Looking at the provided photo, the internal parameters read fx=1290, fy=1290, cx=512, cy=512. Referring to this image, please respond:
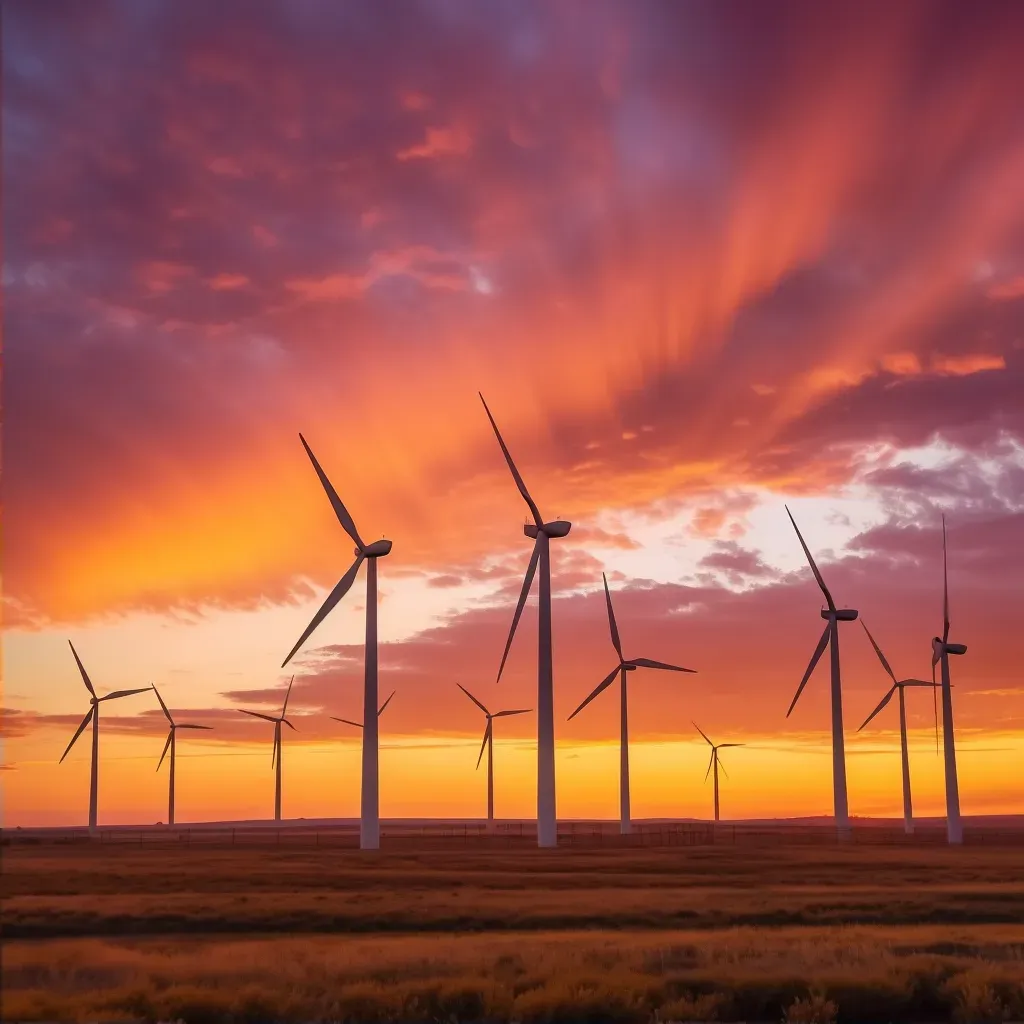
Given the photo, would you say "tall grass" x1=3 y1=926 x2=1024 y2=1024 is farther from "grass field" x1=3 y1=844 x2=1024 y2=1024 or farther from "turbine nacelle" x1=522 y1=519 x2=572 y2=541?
"turbine nacelle" x1=522 y1=519 x2=572 y2=541

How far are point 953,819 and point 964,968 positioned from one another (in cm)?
11795

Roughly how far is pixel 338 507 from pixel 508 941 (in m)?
77.9

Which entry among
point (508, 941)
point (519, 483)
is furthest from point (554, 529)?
point (508, 941)

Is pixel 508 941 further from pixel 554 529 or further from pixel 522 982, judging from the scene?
pixel 554 529

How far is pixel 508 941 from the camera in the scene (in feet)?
154

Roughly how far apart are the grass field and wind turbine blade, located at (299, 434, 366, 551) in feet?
125

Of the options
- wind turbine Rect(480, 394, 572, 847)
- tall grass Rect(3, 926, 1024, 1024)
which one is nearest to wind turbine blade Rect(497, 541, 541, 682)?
wind turbine Rect(480, 394, 572, 847)

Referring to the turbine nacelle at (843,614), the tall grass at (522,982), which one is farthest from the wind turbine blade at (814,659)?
the tall grass at (522,982)

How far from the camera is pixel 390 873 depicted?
262 ft

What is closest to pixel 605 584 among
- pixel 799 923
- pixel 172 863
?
pixel 172 863

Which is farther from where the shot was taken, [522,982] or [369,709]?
[369,709]

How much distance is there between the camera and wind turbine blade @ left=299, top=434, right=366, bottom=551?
391 ft

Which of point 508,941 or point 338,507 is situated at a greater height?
point 338,507

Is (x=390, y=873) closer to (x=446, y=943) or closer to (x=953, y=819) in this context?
(x=446, y=943)
